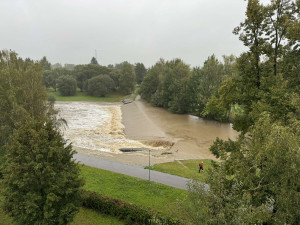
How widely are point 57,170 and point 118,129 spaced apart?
30.0m

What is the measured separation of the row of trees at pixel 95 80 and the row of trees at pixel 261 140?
217 feet

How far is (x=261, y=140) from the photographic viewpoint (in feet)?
28.6

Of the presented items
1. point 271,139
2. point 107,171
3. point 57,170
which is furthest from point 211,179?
point 107,171

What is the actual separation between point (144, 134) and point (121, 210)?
960 inches

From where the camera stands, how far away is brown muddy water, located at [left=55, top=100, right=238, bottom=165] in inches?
1126

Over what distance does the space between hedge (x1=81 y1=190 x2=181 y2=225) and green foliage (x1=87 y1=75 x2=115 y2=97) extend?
66011mm

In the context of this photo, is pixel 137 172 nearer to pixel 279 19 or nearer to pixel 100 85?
pixel 279 19

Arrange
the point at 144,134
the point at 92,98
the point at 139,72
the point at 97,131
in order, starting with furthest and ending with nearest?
the point at 139,72
the point at 92,98
the point at 97,131
the point at 144,134

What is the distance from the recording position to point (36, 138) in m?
10.4

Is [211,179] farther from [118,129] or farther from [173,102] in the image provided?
[173,102]

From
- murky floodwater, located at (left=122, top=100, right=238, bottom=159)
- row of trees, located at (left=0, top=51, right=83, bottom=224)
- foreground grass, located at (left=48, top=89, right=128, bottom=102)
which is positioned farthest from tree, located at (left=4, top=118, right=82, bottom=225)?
foreground grass, located at (left=48, top=89, right=128, bottom=102)

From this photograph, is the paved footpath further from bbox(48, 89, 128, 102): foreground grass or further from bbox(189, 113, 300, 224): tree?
bbox(48, 89, 128, 102): foreground grass

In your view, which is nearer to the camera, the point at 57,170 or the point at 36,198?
the point at 36,198

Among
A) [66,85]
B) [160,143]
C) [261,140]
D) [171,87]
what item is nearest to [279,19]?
[261,140]
